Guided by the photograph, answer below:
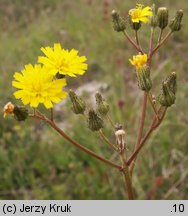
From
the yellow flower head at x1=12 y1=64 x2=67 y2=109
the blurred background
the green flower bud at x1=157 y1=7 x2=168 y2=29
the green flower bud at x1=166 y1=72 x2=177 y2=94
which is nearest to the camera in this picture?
the yellow flower head at x1=12 y1=64 x2=67 y2=109

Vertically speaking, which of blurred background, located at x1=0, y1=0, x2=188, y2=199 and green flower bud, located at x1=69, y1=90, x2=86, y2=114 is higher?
blurred background, located at x1=0, y1=0, x2=188, y2=199

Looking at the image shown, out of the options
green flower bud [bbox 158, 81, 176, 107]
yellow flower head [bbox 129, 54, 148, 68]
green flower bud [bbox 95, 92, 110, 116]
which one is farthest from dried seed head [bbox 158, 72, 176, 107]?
green flower bud [bbox 95, 92, 110, 116]

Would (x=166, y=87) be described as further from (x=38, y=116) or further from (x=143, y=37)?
(x=143, y=37)

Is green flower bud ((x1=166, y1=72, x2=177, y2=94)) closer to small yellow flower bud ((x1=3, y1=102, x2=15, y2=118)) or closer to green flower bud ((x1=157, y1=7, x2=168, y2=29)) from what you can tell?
green flower bud ((x1=157, y1=7, x2=168, y2=29))

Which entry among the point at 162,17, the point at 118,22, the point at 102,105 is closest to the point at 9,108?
the point at 102,105

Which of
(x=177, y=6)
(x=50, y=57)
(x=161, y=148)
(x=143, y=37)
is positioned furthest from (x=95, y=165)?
(x=177, y=6)

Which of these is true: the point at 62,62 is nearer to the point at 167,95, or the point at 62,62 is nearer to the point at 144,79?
Result: the point at 144,79

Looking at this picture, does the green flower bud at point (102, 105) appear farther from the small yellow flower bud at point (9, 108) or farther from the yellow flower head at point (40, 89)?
the small yellow flower bud at point (9, 108)

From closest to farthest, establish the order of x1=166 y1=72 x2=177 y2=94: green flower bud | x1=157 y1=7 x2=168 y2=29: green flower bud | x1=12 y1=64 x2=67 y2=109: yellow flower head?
x1=12 y1=64 x2=67 y2=109: yellow flower head < x1=166 y1=72 x2=177 y2=94: green flower bud < x1=157 y1=7 x2=168 y2=29: green flower bud
